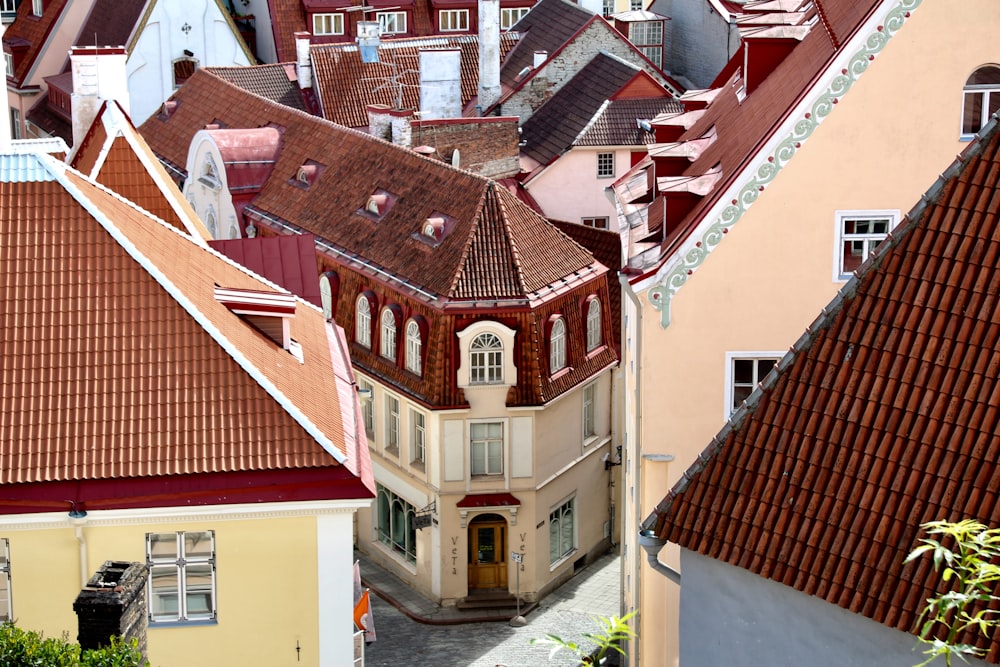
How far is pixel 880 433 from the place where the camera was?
1909 cm

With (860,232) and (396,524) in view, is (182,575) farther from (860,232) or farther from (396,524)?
(396,524)

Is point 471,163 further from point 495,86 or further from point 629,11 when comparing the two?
point 629,11

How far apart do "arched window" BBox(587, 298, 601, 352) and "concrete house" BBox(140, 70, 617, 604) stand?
64 mm

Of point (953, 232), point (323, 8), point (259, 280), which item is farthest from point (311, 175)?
point (953, 232)

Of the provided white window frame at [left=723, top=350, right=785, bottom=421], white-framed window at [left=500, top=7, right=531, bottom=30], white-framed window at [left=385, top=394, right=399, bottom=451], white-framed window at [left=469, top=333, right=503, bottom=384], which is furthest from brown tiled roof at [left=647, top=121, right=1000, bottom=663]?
white-framed window at [left=500, top=7, right=531, bottom=30]

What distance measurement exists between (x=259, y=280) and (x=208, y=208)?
2729 centimetres

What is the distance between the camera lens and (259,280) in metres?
32.0

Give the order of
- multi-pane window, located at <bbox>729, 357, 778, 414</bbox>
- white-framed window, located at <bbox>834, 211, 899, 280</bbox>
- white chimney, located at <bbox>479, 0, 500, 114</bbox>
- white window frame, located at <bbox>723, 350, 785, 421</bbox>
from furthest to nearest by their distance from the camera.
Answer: white chimney, located at <bbox>479, 0, 500, 114</bbox>, multi-pane window, located at <bbox>729, 357, 778, 414</bbox>, white window frame, located at <bbox>723, 350, 785, 421</bbox>, white-framed window, located at <bbox>834, 211, 899, 280</bbox>

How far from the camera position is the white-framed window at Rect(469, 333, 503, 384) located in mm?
45500

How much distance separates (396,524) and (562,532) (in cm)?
464

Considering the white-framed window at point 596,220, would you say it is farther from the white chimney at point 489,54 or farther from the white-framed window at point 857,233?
the white-framed window at point 857,233

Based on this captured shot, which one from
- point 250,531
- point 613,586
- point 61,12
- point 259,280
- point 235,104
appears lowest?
point 613,586

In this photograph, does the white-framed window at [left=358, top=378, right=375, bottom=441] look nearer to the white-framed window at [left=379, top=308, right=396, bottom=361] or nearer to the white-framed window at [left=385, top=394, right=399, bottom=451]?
the white-framed window at [left=385, top=394, right=399, bottom=451]

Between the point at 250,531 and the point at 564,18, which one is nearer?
the point at 250,531
